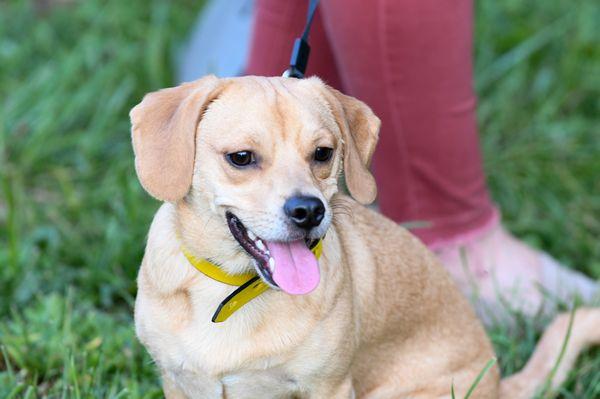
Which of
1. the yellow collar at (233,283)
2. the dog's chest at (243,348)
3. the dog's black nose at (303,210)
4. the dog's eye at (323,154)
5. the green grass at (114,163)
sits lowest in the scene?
the green grass at (114,163)

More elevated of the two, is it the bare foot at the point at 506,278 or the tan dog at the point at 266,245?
the tan dog at the point at 266,245

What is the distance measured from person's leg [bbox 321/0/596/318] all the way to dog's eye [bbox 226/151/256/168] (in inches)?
34.9

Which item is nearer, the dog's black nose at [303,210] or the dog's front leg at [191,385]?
the dog's black nose at [303,210]

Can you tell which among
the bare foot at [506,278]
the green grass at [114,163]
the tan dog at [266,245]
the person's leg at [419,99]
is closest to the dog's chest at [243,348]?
the tan dog at [266,245]

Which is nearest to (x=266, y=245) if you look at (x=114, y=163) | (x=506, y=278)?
(x=506, y=278)

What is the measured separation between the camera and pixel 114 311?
373 centimetres

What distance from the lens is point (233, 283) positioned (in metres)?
2.65

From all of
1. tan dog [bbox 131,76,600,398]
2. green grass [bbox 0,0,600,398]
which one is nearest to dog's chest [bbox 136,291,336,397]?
tan dog [bbox 131,76,600,398]

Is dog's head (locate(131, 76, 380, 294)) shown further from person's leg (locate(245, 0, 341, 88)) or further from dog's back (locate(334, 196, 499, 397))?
person's leg (locate(245, 0, 341, 88))

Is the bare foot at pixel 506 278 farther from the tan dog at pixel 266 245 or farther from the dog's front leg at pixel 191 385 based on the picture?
the dog's front leg at pixel 191 385

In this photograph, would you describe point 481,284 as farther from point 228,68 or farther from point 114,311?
point 228,68

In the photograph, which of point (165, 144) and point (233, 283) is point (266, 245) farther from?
point (165, 144)

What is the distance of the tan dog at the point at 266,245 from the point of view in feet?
8.10

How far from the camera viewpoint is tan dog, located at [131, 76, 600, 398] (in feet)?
8.10
